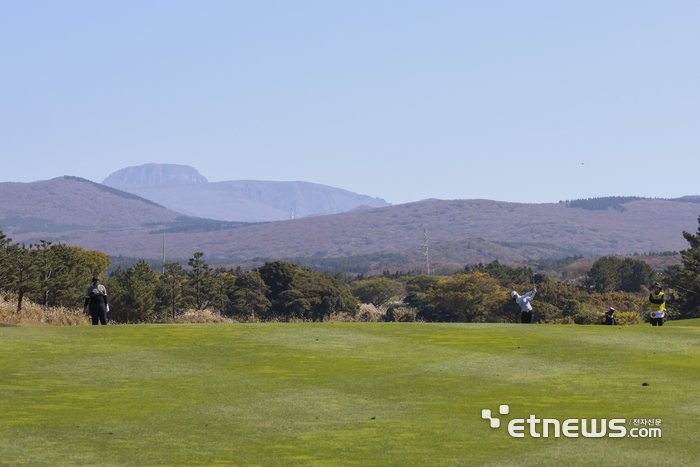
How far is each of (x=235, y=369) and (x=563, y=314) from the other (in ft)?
202

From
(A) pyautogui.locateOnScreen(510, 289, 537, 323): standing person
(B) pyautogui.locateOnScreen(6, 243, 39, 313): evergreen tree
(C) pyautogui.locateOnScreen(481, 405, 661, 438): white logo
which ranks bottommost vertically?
(C) pyautogui.locateOnScreen(481, 405, 661, 438): white logo

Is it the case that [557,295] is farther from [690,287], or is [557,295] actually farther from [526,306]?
[526,306]

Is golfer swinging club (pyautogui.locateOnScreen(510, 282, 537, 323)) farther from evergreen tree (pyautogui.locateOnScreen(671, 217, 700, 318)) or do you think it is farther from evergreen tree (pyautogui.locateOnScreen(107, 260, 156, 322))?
evergreen tree (pyautogui.locateOnScreen(671, 217, 700, 318))

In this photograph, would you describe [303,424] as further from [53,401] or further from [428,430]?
[53,401]

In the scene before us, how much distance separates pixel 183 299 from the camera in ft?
212

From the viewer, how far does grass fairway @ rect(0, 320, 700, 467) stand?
917 cm

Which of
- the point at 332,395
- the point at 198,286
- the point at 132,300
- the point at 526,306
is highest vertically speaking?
the point at 198,286

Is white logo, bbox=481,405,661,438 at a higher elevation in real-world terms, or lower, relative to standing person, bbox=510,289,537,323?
lower

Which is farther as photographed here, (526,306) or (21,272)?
(21,272)

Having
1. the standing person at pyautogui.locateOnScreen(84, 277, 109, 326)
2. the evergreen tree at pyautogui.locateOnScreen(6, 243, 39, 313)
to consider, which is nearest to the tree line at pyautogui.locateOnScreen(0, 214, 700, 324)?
the evergreen tree at pyautogui.locateOnScreen(6, 243, 39, 313)

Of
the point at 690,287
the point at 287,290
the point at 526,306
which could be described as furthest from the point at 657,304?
Answer: the point at 287,290

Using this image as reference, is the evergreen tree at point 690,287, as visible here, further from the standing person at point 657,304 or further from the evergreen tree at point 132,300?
the evergreen tree at point 132,300

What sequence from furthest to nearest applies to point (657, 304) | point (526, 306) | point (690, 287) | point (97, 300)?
1. point (690, 287)
2. point (526, 306)
3. point (657, 304)
4. point (97, 300)

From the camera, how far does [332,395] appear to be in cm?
1298
